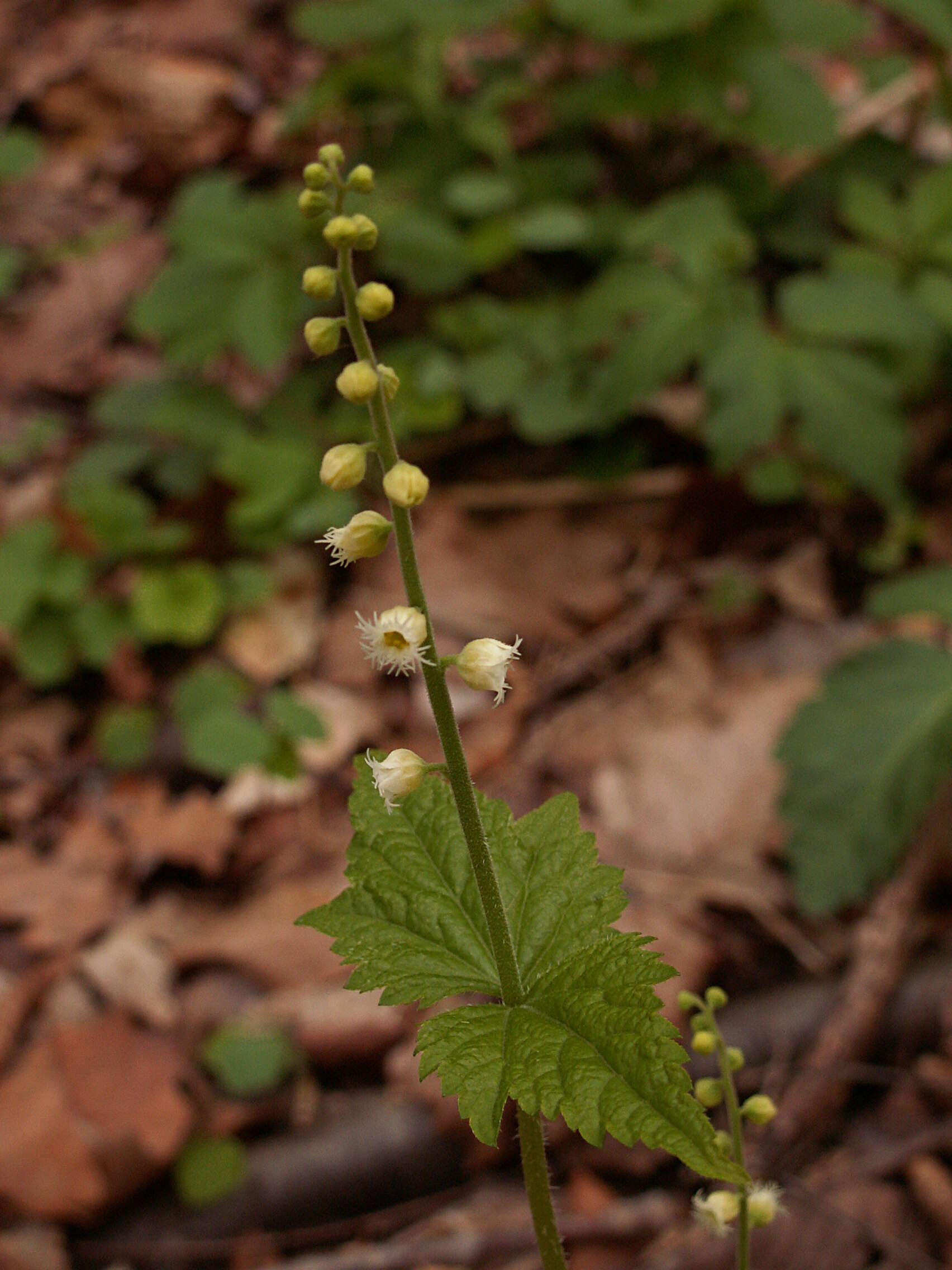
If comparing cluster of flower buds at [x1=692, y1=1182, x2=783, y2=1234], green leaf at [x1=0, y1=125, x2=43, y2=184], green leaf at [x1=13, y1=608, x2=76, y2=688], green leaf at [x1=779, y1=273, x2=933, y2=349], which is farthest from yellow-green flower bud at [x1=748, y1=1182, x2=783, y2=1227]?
green leaf at [x1=0, y1=125, x2=43, y2=184]

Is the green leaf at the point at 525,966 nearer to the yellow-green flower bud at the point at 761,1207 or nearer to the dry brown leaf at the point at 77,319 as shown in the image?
the yellow-green flower bud at the point at 761,1207

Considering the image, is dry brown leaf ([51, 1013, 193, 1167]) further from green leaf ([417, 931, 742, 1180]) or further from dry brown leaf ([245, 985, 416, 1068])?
green leaf ([417, 931, 742, 1180])

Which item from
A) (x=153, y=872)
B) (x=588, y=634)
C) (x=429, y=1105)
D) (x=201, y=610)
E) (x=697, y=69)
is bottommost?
(x=429, y=1105)

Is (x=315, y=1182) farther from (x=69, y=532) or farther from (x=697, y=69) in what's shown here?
(x=697, y=69)

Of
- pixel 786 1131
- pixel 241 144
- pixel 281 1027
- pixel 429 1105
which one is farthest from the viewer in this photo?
pixel 241 144

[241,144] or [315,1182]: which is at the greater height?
[241,144]

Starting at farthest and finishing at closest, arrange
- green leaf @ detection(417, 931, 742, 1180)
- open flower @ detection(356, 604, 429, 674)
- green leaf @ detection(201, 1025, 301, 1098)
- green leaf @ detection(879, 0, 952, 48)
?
green leaf @ detection(879, 0, 952, 48)
green leaf @ detection(201, 1025, 301, 1098)
open flower @ detection(356, 604, 429, 674)
green leaf @ detection(417, 931, 742, 1180)

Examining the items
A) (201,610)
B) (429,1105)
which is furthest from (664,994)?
(201,610)
